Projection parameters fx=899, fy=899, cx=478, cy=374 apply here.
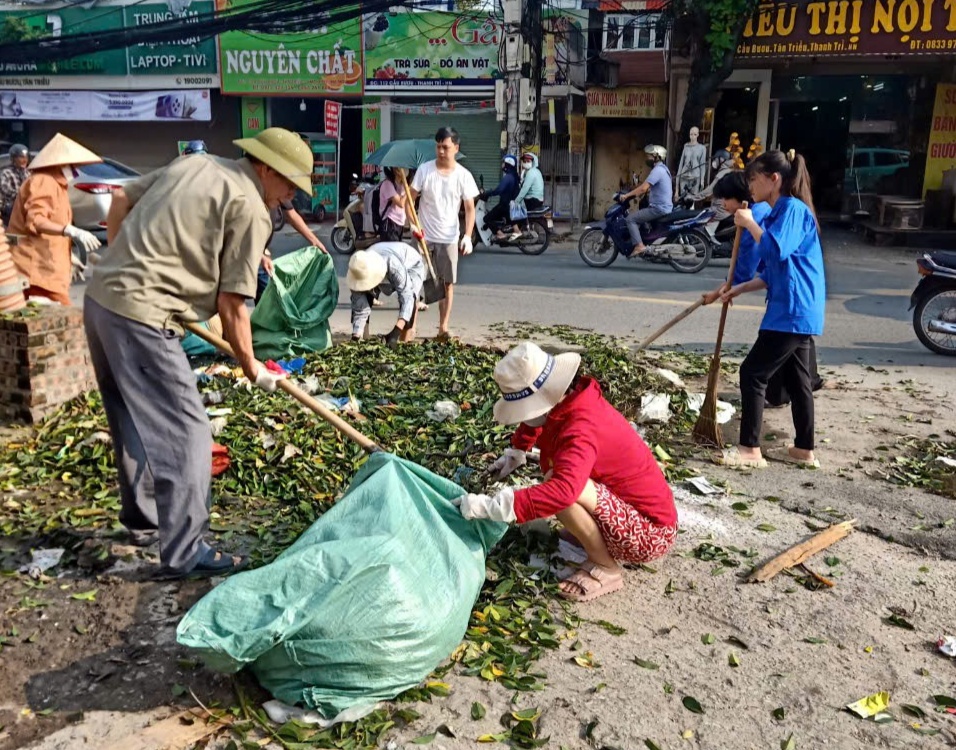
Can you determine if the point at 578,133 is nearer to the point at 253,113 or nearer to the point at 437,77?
the point at 437,77

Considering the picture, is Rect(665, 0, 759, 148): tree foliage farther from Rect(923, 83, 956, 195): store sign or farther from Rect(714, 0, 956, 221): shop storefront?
Rect(923, 83, 956, 195): store sign

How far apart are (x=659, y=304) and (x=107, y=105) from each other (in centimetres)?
1893

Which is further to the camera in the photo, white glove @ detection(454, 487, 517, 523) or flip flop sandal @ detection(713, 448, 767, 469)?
flip flop sandal @ detection(713, 448, 767, 469)

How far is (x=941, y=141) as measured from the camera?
1714cm

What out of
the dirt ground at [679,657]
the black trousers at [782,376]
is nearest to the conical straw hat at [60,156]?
the dirt ground at [679,657]

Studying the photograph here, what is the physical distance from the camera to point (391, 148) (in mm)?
13766

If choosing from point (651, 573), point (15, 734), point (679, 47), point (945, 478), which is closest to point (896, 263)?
point (679, 47)

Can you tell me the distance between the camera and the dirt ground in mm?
2785

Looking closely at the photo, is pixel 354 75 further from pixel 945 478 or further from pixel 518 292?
pixel 945 478

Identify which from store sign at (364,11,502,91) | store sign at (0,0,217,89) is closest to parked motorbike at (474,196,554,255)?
store sign at (364,11,502,91)

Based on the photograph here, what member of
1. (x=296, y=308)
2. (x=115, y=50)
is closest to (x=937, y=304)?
(x=296, y=308)

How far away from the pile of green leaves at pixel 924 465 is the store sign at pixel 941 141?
44.8 feet

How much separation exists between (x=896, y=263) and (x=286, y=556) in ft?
43.6

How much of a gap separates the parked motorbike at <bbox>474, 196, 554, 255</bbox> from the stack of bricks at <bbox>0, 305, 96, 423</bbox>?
9.90 m
